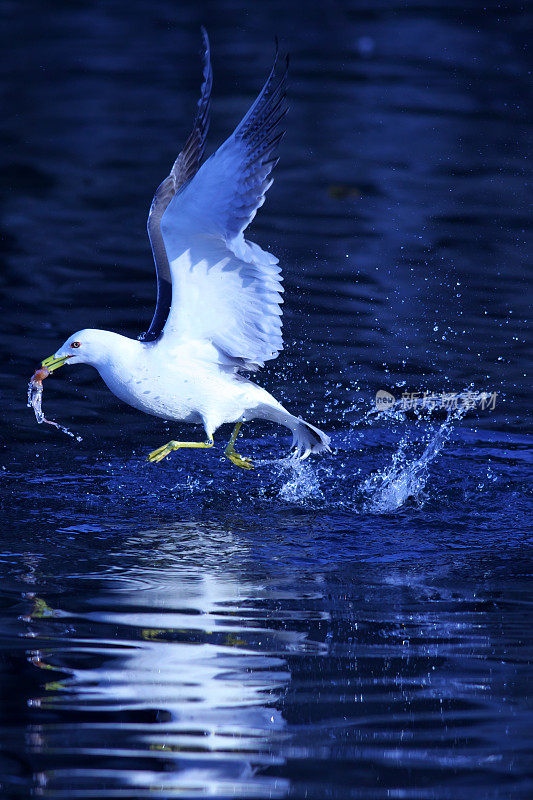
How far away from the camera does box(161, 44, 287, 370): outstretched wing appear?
20.2ft

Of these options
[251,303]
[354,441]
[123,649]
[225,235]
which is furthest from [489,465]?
[123,649]

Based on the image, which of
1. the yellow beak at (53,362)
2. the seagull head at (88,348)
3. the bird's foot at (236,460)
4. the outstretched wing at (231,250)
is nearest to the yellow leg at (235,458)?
the bird's foot at (236,460)

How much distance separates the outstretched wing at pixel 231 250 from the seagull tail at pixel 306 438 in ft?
1.29

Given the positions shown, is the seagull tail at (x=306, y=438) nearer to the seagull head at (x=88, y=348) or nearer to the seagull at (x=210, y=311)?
the seagull at (x=210, y=311)

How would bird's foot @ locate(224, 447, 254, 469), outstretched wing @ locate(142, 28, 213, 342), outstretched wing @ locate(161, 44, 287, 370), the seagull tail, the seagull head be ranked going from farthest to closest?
bird's foot @ locate(224, 447, 254, 469), the seagull tail, outstretched wing @ locate(142, 28, 213, 342), the seagull head, outstretched wing @ locate(161, 44, 287, 370)

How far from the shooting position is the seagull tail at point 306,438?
287 inches

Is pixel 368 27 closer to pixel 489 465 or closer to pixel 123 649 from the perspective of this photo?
pixel 489 465

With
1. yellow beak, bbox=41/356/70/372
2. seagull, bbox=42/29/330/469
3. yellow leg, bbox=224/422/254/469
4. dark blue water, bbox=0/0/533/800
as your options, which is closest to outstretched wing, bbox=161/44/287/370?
seagull, bbox=42/29/330/469

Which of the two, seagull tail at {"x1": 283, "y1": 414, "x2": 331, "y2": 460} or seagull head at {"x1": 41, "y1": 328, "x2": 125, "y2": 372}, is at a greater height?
seagull head at {"x1": 41, "y1": 328, "x2": 125, "y2": 372}

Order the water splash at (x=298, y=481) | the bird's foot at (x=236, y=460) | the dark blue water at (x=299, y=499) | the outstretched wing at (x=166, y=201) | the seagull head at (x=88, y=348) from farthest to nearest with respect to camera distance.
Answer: the bird's foot at (x=236, y=460) < the water splash at (x=298, y=481) < the outstretched wing at (x=166, y=201) < the seagull head at (x=88, y=348) < the dark blue water at (x=299, y=499)

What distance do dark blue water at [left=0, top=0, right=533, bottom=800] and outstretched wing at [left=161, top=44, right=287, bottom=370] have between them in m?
0.91

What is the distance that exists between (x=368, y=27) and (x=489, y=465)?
49.8 ft

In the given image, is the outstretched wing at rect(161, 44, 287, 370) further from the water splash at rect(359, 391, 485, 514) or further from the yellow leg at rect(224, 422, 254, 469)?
the water splash at rect(359, 391, 485, 514)

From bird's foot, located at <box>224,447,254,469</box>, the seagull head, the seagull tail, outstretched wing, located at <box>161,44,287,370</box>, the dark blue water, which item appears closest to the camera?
the dark blue water
